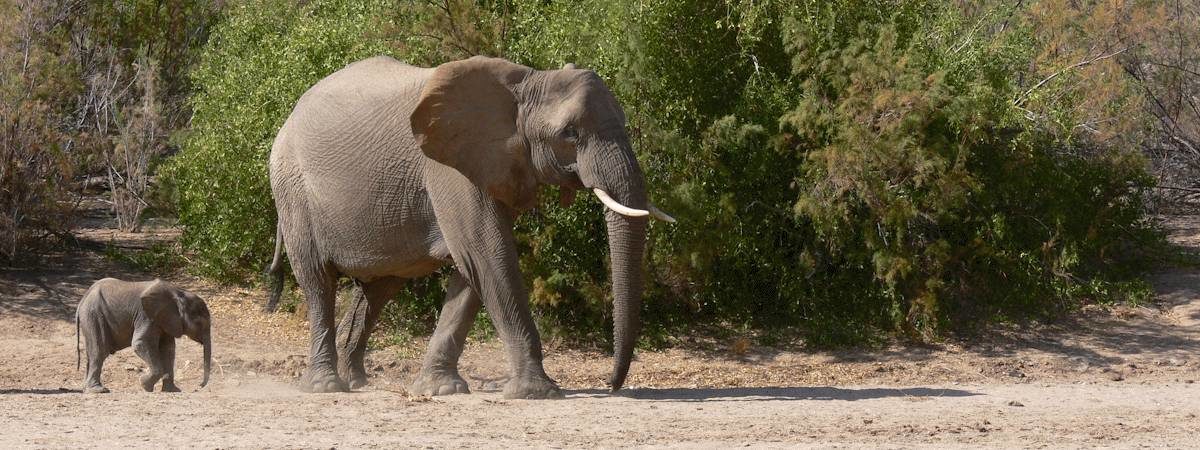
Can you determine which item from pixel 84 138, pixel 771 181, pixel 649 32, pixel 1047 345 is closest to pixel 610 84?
pixel 649 32

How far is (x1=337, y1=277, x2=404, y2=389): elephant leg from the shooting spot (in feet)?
38.3

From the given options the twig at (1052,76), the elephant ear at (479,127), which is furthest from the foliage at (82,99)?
the twig at (1052,76)

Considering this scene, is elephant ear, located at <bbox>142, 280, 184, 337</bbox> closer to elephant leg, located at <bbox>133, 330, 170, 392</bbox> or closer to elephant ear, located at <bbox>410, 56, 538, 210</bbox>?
elephant leg, located at <bbox>133, 330, 170, 392</bbox>

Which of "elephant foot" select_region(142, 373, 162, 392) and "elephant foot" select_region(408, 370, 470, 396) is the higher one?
"elephant foot" select_region(408, 370, 470, 396)

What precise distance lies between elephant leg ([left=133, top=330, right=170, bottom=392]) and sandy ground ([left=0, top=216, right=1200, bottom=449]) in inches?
25.5

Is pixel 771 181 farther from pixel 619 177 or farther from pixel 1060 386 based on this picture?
pixel 619 177

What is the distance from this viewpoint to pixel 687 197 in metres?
13.8

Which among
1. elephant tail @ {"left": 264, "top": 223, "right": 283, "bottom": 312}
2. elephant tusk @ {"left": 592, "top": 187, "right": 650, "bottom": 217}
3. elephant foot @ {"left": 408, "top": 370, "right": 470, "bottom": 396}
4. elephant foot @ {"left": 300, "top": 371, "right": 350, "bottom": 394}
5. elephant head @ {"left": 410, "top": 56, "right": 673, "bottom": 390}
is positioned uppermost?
elephant head @ {"left": 410, "top": 56, "right": 673, "bottom": 390}

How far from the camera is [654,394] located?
10812mm

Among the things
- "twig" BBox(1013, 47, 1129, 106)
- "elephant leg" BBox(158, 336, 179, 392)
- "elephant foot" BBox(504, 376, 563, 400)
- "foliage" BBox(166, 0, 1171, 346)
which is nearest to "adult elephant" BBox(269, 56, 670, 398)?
"elephant foot" BBox(504, 376, 563, 400)

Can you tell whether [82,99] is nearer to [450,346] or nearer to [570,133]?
[450,346]

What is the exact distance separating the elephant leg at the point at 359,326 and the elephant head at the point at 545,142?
1935 mm

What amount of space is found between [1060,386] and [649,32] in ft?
15.4

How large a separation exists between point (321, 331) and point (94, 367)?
1880mm
